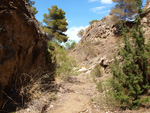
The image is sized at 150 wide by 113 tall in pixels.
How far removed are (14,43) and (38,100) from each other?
1708 millimetres

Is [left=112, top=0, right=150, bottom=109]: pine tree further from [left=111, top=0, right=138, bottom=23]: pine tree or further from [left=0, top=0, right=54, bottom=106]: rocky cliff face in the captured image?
[left=111, top=0, right=138, bottom=23]: pine tree

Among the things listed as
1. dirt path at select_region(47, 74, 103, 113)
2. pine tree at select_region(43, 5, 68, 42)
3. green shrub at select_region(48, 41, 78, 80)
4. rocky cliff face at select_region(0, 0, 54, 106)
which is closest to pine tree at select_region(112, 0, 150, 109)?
dirt path at select_region(47, 74, 103, 113)

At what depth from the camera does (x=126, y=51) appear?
11.3 ft

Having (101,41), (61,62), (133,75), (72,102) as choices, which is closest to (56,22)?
(101,41)

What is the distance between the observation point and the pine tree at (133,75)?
3.24 m

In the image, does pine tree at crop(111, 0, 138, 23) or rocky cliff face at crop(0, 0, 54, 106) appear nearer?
rocky cliff face at crop(0, 0, 54, 106)

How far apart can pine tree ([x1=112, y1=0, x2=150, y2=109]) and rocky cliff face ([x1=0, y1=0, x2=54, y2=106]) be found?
8.04 feet

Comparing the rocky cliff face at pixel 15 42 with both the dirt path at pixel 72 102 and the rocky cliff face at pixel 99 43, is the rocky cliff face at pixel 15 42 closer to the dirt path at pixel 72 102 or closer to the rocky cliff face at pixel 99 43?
the dirt path at pixel 72 102

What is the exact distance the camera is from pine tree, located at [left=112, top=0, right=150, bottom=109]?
3237mm

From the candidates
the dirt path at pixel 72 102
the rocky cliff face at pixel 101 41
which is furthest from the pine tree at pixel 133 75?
the rocky cliff face at pixel 101 41

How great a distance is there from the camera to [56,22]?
2195cm

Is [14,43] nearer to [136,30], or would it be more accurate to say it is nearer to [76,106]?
[76,106]

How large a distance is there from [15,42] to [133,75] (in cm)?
288

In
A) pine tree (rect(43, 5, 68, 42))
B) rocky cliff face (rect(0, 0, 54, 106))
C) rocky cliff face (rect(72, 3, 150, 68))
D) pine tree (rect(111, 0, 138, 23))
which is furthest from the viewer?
pine tree (rect(43, 5, 68, 42))
